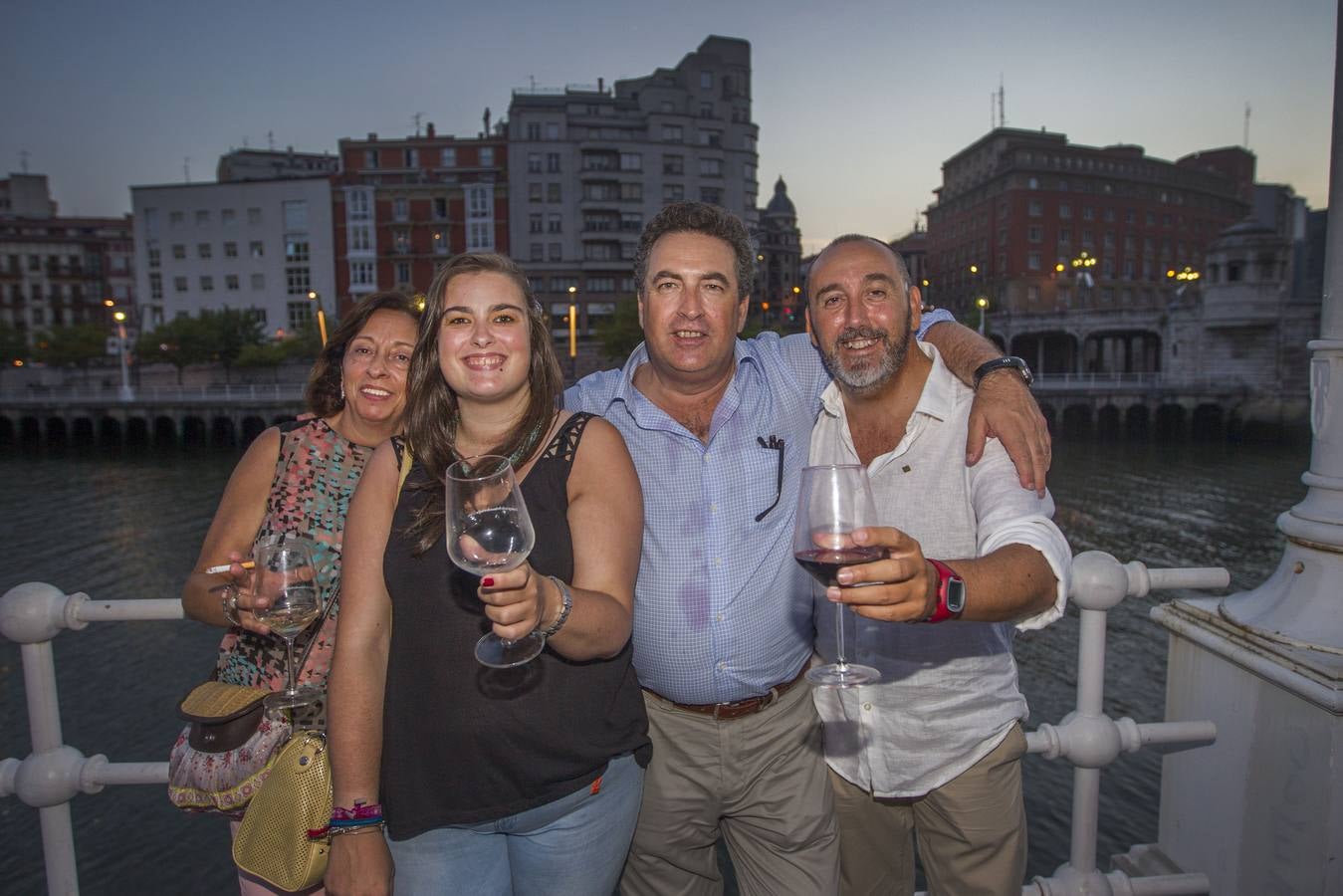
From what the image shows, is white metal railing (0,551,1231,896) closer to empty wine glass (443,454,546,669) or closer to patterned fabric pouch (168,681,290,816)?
patterned fabric pouch (168,681,290,816)

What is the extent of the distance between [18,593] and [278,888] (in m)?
1.30

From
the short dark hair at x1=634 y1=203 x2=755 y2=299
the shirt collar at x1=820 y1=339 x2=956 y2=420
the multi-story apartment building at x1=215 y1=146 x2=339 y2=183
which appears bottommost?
the shirt collar at x1=820 y1=339 x2=956 y2=420

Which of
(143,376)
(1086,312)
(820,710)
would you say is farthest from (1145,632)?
(143,376)

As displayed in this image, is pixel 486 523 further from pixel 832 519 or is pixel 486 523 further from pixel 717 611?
pixel 717 611

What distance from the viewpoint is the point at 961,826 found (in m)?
2.39

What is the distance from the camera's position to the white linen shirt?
7.64 ft

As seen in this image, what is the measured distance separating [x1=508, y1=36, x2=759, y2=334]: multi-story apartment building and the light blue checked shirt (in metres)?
49.3

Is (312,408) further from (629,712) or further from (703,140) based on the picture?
(703,140)

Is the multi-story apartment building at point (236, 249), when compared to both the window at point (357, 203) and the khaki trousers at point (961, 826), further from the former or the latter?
the khaki trousers at point (961, 826)

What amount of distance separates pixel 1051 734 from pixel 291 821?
86.9 inches

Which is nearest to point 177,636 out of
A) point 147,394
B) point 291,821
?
point 291,821

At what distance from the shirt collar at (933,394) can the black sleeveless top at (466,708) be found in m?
1.03

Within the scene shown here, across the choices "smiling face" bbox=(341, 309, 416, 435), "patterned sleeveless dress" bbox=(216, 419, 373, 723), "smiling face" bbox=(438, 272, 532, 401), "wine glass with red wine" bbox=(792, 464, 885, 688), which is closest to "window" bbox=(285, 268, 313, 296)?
"smiling face" bbox=(341, 309, 416, 435)

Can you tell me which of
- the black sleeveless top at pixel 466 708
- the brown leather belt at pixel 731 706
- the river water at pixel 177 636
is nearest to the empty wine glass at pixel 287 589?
the black sleeveless top at pixel 466 708
